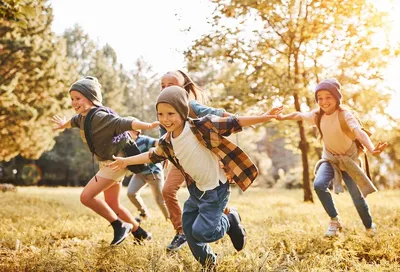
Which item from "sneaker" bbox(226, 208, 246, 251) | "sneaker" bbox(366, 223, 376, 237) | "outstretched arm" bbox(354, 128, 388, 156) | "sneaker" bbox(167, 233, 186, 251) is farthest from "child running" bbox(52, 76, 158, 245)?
"sneaker" bbox(366, 223, 376, 237)

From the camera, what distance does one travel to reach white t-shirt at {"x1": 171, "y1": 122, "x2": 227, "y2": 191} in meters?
3.72

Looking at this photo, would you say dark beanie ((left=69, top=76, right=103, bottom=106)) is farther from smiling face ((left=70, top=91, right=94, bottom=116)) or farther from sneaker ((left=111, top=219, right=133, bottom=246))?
sneaker ((left=111, top=219, right=133, bottom=246))

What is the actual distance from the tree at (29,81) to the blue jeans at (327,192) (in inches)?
511

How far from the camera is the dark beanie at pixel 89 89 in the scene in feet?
16.1

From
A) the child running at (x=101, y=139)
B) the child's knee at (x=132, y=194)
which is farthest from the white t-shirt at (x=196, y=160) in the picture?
the child's knee at (x=132, y=194)

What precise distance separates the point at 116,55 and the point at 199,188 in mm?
41364

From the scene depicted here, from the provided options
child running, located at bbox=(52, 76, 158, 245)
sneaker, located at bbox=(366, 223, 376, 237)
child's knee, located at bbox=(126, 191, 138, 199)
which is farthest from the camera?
child's knee, located at bbox=(126, 191, 138, 199)

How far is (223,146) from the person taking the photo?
3.72 meters

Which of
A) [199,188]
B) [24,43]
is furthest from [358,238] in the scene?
[24,43]

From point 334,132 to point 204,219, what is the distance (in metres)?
2.42

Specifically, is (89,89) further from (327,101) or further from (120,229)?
(327,101)

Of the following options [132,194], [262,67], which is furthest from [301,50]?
[132,194]

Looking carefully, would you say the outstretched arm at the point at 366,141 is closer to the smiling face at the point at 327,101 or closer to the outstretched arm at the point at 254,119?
the smiling face at the point at 327,101

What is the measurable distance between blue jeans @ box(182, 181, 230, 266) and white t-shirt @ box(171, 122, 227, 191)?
80mm
